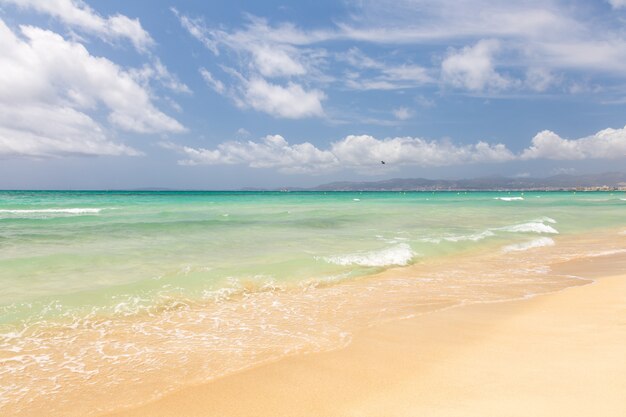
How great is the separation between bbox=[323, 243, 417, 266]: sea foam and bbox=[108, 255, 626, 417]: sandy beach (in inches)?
205

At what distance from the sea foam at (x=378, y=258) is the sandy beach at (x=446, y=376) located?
5195 millimetres

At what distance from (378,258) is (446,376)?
308 inches

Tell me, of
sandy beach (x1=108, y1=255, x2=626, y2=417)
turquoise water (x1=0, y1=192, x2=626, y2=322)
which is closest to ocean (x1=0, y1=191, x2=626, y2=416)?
turquoise water (x1=0, y1=192, x2=626, y2=322)

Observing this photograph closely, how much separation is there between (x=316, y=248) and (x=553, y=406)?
10.7m

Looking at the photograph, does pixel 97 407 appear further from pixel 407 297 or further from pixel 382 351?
pixel 407 297

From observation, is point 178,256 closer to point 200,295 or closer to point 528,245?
point 200,295

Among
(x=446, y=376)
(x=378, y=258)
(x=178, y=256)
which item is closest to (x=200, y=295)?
(x=178, y=256)

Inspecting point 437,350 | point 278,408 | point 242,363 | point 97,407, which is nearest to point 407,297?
point 437,350

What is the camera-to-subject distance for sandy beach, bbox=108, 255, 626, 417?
3664mm

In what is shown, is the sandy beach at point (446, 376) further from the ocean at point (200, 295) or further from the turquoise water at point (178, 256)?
the turquoise water at point (178, 256)

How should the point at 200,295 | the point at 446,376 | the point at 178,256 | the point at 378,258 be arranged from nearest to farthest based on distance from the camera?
the point at 446,376 → the point at 200,295 → the point at 378,258 → the point at 178,256

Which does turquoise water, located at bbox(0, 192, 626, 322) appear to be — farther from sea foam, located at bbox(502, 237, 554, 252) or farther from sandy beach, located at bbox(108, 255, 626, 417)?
sandy beach, located at bbox(108, 255, 626, 417)

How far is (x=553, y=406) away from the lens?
353 centimetres

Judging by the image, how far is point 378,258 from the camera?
12156 millimetres
